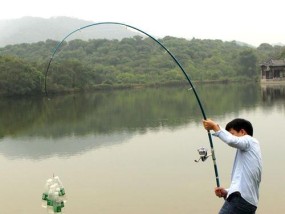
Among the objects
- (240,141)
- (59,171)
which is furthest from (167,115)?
(240,141)

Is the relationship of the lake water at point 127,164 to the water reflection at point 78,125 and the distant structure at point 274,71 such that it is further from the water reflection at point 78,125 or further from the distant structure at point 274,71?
the distant structure at point 274,71

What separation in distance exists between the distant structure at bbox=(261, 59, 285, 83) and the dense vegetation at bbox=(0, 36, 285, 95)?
5.63 meters

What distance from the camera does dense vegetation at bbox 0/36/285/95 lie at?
155ft

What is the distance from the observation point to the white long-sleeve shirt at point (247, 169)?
113 inches

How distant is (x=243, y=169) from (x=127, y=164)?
839 centimetres

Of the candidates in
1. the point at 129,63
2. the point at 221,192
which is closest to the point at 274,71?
the point at 129,63

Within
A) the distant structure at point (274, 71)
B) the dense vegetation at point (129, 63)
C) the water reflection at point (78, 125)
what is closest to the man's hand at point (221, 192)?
the water reflection at point (78, 125)

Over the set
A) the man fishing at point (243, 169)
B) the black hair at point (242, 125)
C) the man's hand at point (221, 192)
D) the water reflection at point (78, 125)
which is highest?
the black hair at point (242, 125)

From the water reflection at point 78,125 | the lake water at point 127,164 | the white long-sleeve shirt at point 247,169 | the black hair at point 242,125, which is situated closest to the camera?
the white long-sleeve shirt at point 247,169

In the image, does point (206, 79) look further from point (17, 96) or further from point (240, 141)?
point (240, 141)

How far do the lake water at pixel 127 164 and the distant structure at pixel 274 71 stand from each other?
30.3 metres

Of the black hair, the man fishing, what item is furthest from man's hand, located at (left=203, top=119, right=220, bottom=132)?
the black hair

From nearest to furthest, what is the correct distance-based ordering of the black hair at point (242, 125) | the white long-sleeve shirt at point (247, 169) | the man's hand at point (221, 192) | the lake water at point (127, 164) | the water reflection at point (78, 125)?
the white long-sleeve shirt at point (247, 169) → the black hair at point (242, 125) → the man's hand at point (221, 192) → the lake water at point (127, 164) → the water reflection at point (78, 125)

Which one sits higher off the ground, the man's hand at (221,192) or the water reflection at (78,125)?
the man's hand at (221,192)
